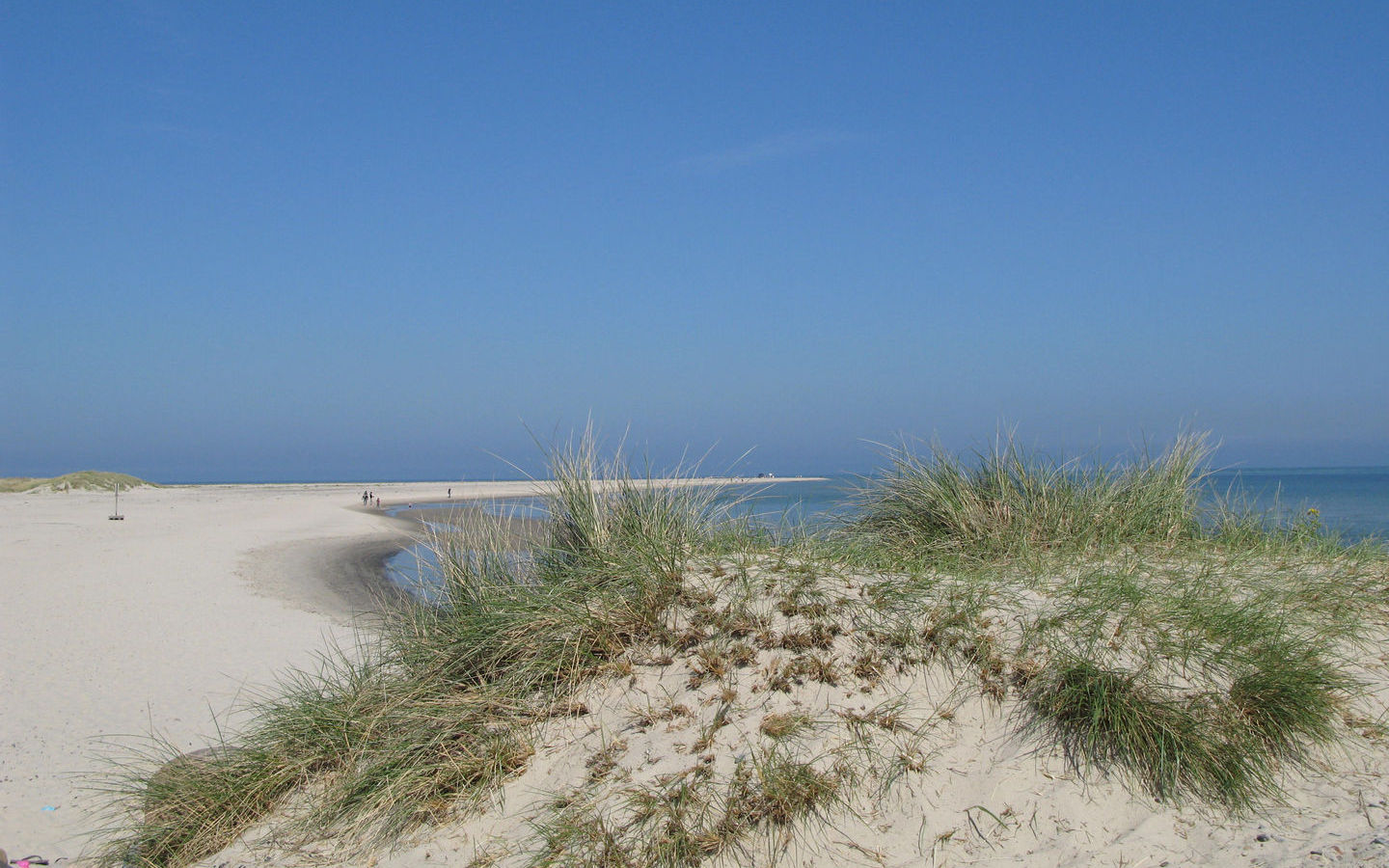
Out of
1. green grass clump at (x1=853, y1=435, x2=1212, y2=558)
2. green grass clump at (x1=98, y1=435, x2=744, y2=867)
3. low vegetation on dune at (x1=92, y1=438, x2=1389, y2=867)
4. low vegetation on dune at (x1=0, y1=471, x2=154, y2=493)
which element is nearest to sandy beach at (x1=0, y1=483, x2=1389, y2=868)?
low vegetation on dune at (x1=92, y1=438, x2=1389, y2=867)

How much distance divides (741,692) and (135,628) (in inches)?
501

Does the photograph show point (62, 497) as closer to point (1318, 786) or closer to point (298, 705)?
point (298, 705)

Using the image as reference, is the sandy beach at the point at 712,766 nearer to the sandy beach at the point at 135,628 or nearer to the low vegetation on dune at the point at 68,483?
the sandy beach at the point at 135,628

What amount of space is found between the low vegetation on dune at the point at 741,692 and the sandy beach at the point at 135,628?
163 cm

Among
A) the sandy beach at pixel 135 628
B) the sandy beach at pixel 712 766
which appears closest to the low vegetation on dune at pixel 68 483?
the sandy beach at pixel 135 628

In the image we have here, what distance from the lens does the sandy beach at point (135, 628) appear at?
7.59 metres

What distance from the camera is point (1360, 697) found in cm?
442

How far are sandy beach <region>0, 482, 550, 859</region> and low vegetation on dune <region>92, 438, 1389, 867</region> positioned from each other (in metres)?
1.63

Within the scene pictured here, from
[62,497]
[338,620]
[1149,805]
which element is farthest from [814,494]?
[62,497]

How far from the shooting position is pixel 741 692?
456 cm

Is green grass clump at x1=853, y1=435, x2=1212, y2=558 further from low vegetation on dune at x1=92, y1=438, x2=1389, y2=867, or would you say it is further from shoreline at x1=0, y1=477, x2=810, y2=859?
shoreline at x1=0, y1=477, x2=810, y2=859

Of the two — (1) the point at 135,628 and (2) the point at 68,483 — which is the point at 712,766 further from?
(2) the point at 68,483

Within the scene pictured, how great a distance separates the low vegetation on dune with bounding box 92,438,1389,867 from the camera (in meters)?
3.92

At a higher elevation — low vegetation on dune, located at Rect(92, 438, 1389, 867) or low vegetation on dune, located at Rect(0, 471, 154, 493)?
low vegetation on dune, located at Rect(0, 471, 154, 493)
